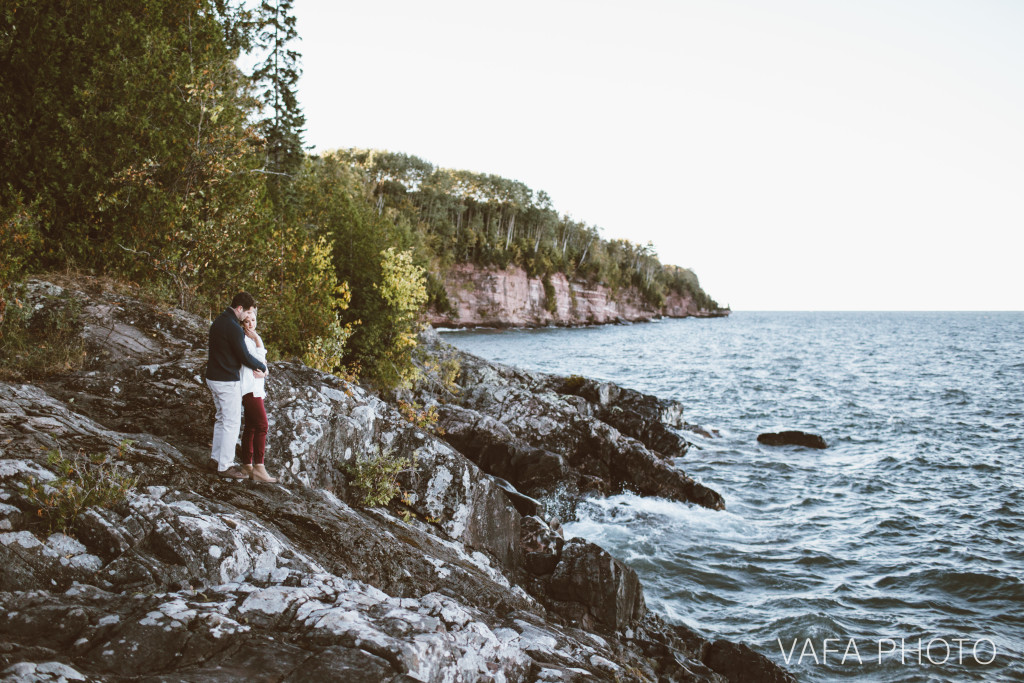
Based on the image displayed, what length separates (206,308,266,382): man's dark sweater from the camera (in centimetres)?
759

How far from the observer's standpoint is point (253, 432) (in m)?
7.86

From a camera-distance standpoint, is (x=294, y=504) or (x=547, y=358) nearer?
(x=294, y=504)

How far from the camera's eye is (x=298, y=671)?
15.4ft

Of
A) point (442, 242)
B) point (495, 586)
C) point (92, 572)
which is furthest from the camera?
point (442, 242)

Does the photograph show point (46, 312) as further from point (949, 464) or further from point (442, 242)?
point (442, 242)

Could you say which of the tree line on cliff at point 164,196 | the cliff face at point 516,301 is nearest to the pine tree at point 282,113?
the tree line on cliff at point 164,196

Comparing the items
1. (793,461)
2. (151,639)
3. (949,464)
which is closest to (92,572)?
(151,639)

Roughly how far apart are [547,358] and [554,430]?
116 feet

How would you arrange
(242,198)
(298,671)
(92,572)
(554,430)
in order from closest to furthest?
(298,671)
(92,572)
(242,198)
(554,430)

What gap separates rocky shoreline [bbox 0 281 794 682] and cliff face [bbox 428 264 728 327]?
235ft

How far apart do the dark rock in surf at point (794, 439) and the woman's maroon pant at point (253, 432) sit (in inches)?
941

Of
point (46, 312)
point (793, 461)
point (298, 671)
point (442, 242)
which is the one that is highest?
point (442, 242)

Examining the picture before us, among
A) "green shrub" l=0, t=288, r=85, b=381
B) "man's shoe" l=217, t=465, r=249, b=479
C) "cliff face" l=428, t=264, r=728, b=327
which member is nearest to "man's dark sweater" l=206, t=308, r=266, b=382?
"man's shoe" l=217, t=465, r=249, b=479

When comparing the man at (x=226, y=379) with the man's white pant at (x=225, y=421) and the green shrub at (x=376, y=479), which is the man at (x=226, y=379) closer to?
the man's white pant at (x=225, y=421)
